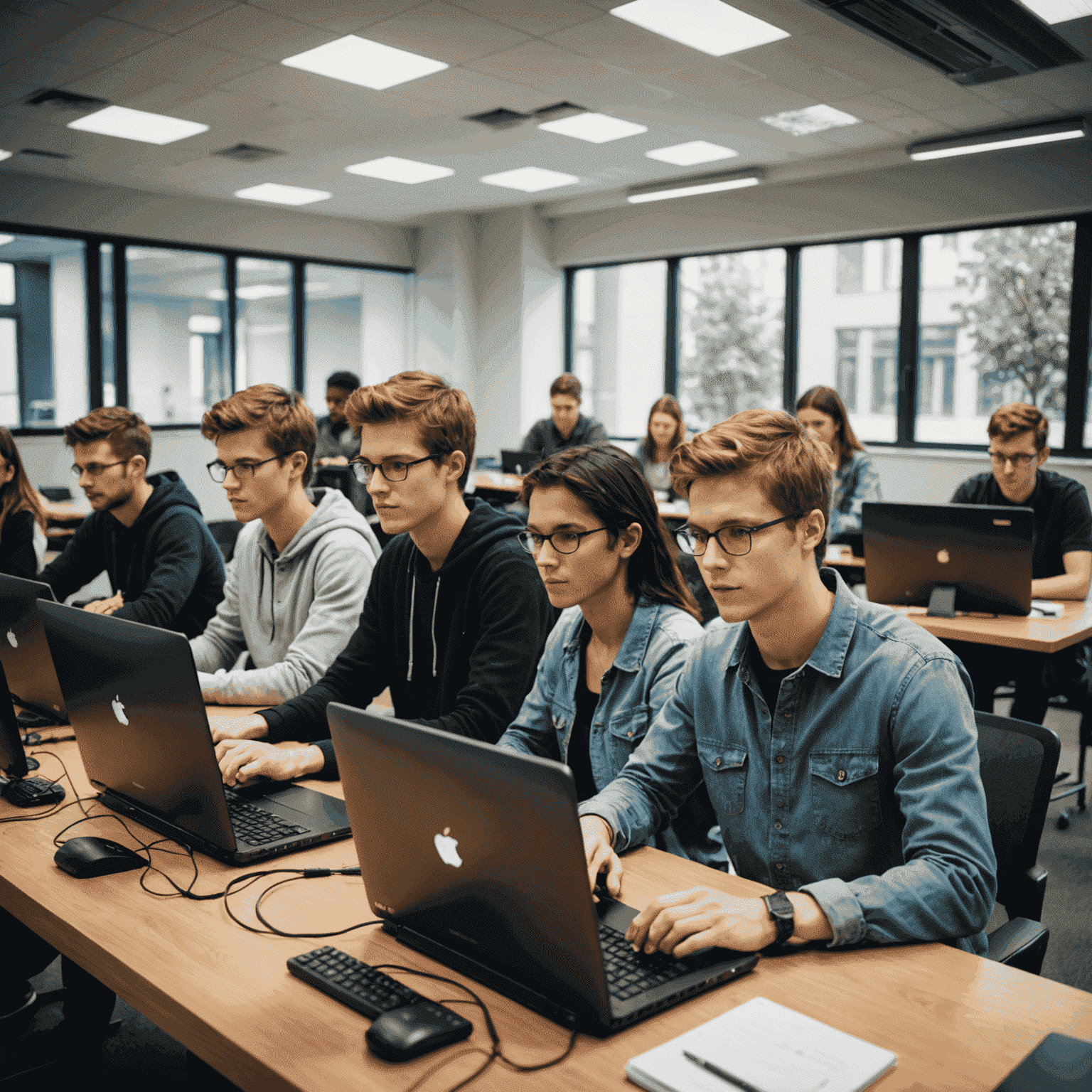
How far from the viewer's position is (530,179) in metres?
7.72

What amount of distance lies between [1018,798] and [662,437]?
16.5ft

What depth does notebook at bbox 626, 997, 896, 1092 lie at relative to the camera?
854 mm

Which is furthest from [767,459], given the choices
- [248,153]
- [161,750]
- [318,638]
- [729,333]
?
[729,333]

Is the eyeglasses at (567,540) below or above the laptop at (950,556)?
above

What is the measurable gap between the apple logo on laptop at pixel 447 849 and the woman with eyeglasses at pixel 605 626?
0.63m

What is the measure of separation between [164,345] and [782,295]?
516 cm

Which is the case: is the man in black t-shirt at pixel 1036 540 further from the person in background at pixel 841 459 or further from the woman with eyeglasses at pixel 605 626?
the woman with eyeglasses at pixel 605 626

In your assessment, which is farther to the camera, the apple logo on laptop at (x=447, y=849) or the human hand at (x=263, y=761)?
the human hand at (x=263, y=761)

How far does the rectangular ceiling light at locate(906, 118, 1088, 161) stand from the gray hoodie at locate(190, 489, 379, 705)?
5257mm

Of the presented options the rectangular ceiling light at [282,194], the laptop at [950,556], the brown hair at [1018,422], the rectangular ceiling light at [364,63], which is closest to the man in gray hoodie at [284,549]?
the laptop at [950,556]

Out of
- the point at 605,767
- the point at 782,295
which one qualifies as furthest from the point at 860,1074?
the point at 782,295

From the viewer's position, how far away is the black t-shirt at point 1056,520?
355cm

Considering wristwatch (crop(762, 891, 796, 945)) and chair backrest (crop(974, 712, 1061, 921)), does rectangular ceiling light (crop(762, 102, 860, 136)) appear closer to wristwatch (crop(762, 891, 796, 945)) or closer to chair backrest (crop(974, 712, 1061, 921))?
chair backrest (crop(974, 712, 1061, 921))

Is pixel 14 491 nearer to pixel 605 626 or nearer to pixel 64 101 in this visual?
pixel 605 626
